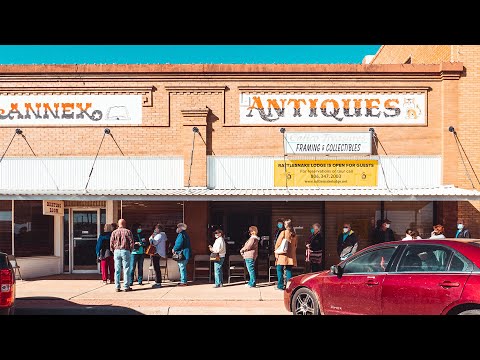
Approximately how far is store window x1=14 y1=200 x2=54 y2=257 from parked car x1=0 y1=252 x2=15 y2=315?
750cm

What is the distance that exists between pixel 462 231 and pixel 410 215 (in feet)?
5.94

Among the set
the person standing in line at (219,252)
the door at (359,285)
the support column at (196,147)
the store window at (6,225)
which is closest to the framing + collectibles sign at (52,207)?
the store window at (6,225)

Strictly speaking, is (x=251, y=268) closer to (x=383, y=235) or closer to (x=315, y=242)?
(x=315, y=242)

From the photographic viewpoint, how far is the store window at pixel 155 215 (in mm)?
14812

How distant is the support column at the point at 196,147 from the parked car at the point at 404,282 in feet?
21.7

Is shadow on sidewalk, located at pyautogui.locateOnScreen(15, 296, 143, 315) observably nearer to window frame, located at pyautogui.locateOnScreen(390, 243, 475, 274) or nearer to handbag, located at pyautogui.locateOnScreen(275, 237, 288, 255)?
handbag, located at pyautogui.locateOnScreen(275, 237, 288, 255)

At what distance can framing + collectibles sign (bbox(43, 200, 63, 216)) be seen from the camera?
14.5 meters

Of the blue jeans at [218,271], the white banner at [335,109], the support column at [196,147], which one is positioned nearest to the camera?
the blue jeans at [218,271]

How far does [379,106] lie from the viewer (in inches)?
583

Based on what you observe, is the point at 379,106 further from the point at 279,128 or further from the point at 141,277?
the point at 141,277

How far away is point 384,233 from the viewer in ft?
44.6

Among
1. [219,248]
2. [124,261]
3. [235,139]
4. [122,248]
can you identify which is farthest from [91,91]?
[219,248]

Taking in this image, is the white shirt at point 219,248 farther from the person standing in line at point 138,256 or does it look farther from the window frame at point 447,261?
the window frame at point 447,261

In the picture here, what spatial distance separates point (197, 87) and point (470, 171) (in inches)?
318
